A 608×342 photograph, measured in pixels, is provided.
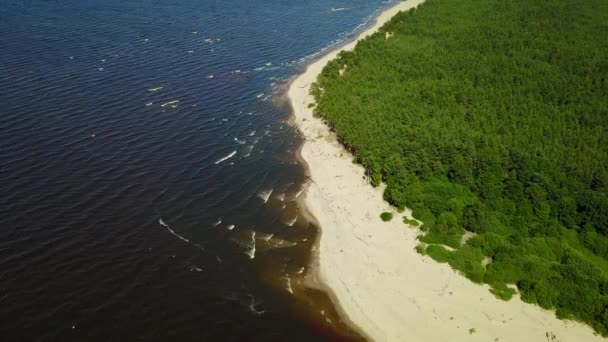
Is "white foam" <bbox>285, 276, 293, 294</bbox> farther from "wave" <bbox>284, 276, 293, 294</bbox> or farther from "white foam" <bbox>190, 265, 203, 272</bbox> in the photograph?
"white foam" <bbox>190, 265, 203, 272</bbox>

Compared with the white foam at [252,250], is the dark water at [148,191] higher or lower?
higher

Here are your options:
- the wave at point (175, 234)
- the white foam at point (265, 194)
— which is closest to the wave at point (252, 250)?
the wave at point (175, 234)

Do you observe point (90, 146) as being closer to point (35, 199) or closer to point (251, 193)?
point (35, 199)

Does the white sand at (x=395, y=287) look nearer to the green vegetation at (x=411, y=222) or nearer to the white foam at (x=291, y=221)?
the green vegetation at (x=411, y=222)

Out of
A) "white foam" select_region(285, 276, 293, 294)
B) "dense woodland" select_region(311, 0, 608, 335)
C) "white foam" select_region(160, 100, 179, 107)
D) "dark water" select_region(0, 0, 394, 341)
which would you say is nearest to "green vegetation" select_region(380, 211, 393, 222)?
"dense woodland" select_region(311, 0, 608, 335)

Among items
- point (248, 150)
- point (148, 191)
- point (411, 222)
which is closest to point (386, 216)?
point (411, 222)

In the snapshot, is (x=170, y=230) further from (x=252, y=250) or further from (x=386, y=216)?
(x=386, y=216)

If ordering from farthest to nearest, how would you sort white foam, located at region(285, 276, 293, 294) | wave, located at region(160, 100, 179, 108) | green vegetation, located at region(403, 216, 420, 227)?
1. wave, located at region(160, 100, 179, 108)
2. green vegetation, located at region(403, 216, 420, 227)
3. white foam, located at region(285, 276, 293, 294)
